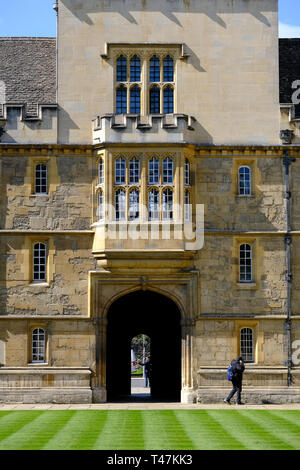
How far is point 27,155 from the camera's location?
127ft

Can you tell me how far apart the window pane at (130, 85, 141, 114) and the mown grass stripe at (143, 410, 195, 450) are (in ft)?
37.8

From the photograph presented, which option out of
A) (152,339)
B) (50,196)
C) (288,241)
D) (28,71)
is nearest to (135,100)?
(50,196)

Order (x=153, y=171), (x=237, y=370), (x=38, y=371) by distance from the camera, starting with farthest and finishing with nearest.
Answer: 1. (x=153, y=171)
2. (x=38, y=371)
3. (x=237, y=370)

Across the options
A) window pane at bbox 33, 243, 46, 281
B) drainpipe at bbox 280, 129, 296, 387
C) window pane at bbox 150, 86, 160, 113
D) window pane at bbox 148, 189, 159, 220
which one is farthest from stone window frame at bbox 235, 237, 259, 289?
window pane at bbox 33, 243, 46, 281

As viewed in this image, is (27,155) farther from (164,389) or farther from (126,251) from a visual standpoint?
(164,389)

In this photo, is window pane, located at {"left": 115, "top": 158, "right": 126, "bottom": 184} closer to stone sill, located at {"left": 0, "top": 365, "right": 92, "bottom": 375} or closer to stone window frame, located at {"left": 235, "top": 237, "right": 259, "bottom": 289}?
stone window frame, located at {"left": 235, "top": 237, "right": 259, "bottom": 289}

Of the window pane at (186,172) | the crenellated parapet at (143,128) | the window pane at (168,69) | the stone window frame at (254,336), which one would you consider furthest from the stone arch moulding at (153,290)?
the window pane at (168,69)

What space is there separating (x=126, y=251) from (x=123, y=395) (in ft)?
30.0

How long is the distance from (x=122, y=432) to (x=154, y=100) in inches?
607

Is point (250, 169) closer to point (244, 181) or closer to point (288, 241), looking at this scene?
point (244, 181)

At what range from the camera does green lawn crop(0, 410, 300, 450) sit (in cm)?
2467

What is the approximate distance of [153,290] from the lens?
126 feet
